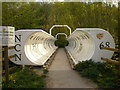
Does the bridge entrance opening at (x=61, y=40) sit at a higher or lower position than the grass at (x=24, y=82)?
higher

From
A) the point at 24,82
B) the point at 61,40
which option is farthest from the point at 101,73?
the point at 61,40

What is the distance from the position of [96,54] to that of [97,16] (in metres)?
8.36

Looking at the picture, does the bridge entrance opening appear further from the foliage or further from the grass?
the grass

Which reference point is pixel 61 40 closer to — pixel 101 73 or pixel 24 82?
pixel 101 73

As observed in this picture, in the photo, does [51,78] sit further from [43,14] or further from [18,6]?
[43,14]

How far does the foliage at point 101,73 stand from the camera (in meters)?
6.31

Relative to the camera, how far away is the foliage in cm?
631

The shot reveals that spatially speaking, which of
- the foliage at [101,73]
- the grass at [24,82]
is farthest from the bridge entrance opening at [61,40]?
the grass at [24,82]

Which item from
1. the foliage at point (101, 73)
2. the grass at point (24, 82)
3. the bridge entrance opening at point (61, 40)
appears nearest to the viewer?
the grass at point (24, 82)

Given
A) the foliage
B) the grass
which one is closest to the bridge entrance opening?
the foliage

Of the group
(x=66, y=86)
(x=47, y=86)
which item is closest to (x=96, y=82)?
(x=66, y=86)

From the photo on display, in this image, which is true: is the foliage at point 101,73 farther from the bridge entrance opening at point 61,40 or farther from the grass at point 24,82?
the bridge entrance opening at point 61,40

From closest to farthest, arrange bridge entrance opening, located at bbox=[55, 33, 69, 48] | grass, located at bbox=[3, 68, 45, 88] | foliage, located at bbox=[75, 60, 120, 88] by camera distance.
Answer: grass, located at bbox=[3, 68, 45, 88] → foliage, located at bbox=[75, 60, 120, 88] → bridge entrance opening, located at bbox=[55, 33, 69, 48]

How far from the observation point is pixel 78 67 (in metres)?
9.01
